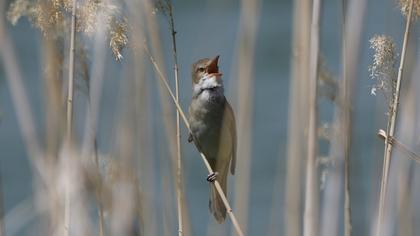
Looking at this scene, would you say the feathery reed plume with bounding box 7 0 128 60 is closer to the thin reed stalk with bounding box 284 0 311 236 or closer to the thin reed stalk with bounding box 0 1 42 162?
the thin reed stalk with bounding box 0 1 42 162

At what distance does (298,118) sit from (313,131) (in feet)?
1.97

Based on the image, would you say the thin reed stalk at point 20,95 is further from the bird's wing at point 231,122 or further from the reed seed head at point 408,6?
the reed seed head at point 408,6

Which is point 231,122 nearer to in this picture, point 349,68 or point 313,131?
point 349,68

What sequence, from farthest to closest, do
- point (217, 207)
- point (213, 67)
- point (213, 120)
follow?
point (213, 120)
point (213, 67)
point (217, 207)

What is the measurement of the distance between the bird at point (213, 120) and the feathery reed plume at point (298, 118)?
1.55ft

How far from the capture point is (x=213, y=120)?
10.5 feet

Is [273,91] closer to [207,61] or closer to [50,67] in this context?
[207,61]

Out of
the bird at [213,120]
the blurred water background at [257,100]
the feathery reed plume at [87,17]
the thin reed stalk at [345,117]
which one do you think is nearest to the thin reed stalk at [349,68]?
the thin reed stalk at [345,117]

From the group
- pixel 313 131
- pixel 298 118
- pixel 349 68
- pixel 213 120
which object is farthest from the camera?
pixel 213 120

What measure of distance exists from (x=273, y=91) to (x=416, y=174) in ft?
19.1

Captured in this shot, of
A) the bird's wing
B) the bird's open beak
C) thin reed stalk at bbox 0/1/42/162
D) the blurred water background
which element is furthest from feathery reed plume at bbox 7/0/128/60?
the blurred water background

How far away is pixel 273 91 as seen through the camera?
28.8 ft

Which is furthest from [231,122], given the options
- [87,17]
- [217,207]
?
[87,17]

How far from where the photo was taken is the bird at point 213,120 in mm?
3135
